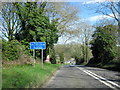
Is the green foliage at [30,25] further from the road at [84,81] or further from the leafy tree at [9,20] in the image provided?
the road at [84,81]

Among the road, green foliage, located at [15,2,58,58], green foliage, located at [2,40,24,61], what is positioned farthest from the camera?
green foliage, located at [15,2,58,58]

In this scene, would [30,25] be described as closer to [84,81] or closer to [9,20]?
[9,20]

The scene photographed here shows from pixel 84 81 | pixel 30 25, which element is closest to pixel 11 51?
pixel 30 25

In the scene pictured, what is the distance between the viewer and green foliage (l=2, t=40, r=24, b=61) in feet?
57.7

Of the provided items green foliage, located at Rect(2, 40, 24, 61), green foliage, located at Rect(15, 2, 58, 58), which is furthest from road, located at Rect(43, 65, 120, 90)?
green foliage, located at Rect(15, 2, 58, 58)

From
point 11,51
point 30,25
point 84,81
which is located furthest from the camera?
point 30,25

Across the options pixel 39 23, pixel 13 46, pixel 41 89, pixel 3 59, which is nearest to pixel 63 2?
pixel 39 23

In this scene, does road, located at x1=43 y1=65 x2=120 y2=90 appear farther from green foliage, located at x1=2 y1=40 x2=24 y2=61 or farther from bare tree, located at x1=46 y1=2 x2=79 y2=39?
bare tree, located at x1=46 y1=2 x2=79 y2=39

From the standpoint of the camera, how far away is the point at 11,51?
1878cm

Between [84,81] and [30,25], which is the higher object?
[30,25]

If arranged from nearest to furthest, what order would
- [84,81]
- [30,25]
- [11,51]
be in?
1. [84,81]
2. [11,51]
3. [30,25]

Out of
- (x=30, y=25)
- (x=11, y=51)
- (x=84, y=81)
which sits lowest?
(x=84, y=81)

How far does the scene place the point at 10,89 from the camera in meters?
7.61

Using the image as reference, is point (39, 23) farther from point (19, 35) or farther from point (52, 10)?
point (52, 10)
